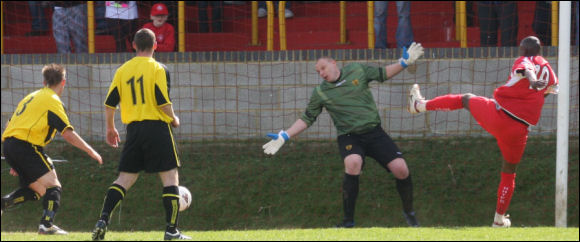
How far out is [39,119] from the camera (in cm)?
780

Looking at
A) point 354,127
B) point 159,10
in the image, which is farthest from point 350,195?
point 159,10

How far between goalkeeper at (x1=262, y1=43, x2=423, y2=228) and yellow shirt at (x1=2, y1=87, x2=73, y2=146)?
7.00 ft

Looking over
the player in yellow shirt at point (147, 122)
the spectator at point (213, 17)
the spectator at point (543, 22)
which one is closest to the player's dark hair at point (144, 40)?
the player in yellow shirt at point (147, 122)

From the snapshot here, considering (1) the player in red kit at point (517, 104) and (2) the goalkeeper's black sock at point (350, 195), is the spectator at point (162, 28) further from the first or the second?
(1) the player in red kit at point (517, 104)

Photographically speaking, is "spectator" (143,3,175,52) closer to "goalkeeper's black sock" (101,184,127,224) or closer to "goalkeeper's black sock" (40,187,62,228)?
"goalkeeper's black sock" (40,187,62,228)

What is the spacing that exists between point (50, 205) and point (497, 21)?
6570 mm

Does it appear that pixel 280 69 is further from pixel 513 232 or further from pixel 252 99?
pixel 513 232

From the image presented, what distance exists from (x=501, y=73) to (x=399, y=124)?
1.45 metres

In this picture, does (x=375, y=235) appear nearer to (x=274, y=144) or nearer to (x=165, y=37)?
(x=274, y=144)

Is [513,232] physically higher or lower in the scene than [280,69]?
lower

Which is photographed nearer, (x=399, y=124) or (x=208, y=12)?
(x=399, y=124)

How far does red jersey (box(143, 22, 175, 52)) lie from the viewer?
12.2 m

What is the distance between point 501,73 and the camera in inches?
452

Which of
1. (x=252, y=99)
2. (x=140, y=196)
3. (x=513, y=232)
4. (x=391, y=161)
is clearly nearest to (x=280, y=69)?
(x=252, y=99)
